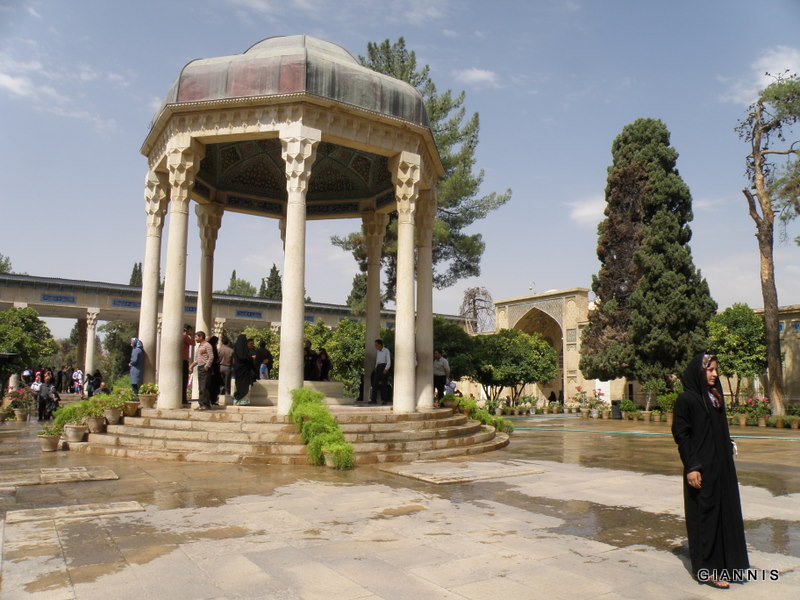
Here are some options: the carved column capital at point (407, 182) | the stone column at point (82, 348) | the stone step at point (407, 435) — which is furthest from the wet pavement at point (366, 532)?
the stone column at point (82, 348)

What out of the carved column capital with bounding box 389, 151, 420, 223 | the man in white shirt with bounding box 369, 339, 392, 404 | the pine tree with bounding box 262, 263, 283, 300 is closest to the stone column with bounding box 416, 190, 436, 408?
the man in white shirt with bounding box 369, 339, 392, 404

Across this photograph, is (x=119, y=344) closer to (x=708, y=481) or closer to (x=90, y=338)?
(x=90, y=338)

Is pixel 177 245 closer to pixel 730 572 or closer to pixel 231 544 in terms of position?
pixel 231 544

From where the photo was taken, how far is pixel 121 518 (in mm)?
5570

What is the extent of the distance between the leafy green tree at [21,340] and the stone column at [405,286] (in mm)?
18466

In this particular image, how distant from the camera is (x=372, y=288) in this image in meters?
16.5

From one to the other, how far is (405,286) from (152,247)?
5.84m

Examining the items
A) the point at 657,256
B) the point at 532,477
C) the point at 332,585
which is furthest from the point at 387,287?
the point at 332,585

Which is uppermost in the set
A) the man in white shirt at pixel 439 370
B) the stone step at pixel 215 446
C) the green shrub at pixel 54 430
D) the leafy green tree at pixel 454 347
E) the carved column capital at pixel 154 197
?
the carved column capital at pixel 154 197

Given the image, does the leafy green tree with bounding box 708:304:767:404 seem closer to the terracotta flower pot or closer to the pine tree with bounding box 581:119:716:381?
the pine tree with bounding box 581:119:716:381

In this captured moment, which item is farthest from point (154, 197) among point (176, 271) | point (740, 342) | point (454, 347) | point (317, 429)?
point (740, 342)

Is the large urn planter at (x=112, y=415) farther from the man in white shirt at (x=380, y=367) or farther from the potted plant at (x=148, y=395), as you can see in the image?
the man in white shirt at (x=380, y=367)

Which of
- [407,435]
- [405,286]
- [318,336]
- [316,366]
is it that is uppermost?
[405,286]

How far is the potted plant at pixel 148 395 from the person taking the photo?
37.3ft
